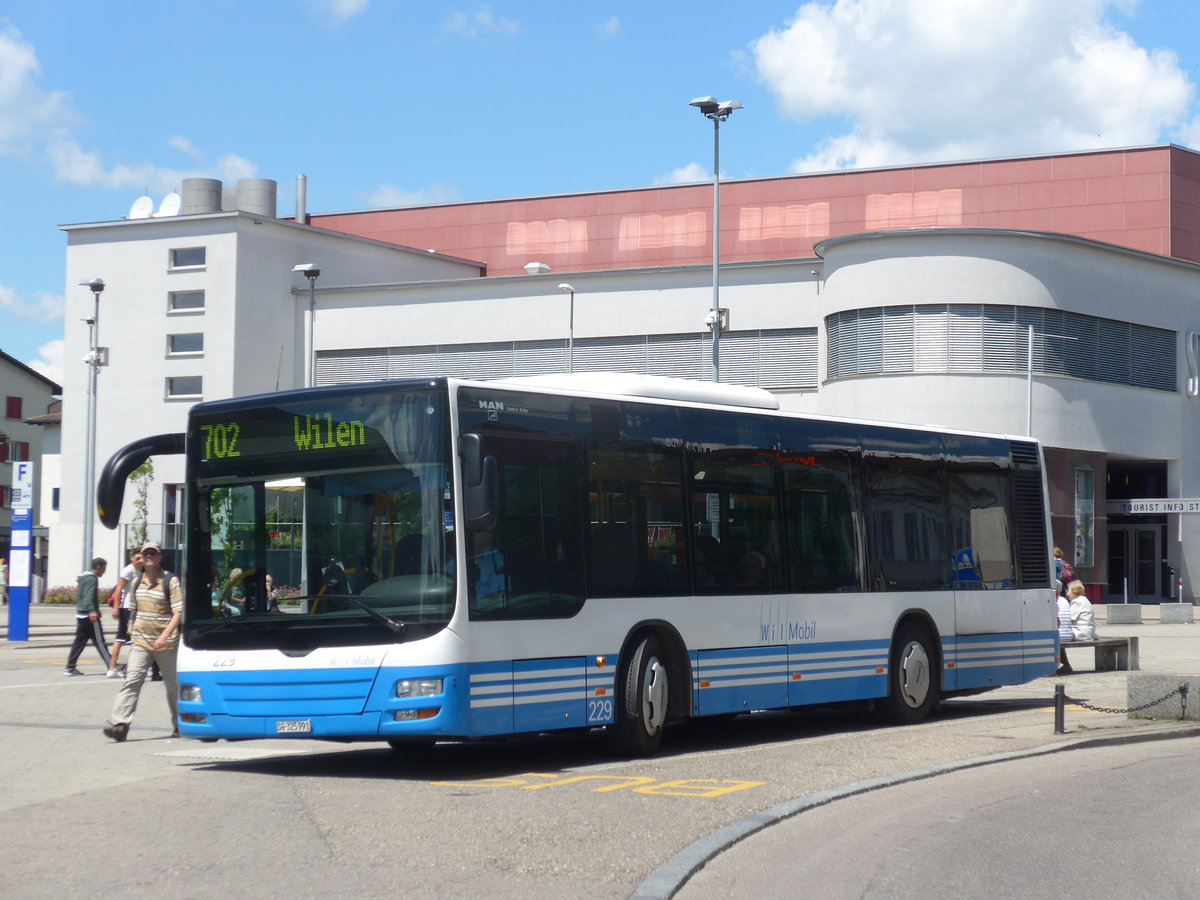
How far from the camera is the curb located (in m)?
7.79

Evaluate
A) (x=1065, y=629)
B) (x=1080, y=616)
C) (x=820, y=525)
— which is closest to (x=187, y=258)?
(x=1080, y=616)

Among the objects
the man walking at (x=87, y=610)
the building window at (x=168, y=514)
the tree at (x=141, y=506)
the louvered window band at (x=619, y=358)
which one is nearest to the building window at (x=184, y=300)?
the louvered window band at (x=619, y=358)

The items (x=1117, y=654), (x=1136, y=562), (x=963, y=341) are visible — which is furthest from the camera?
(x=1136, y=562)

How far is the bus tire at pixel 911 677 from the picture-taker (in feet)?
53.4

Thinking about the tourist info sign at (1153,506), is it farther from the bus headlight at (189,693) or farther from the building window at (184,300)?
the bus headlight at (189,693)

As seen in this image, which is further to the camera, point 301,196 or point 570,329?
point 301,196

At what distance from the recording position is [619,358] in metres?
54.9

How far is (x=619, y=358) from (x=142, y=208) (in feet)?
80.8

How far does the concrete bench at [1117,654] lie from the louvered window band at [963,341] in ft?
76.4

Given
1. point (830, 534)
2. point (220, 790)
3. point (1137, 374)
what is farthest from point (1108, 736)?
point (1137, 374)

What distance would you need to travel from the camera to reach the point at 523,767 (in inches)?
502

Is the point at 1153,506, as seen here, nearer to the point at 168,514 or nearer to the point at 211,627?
the point at 168,514

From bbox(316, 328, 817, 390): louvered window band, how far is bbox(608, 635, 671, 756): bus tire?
3929cm

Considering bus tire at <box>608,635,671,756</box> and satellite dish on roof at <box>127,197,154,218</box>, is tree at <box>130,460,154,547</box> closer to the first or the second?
satellite dish on roof at <box>127,197,154,218</box>
